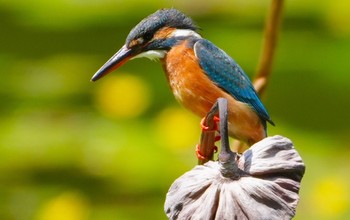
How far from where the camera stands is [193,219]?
69cm

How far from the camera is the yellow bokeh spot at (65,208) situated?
2.67 m

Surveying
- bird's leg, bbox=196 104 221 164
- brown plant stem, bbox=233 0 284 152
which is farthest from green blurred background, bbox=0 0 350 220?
bird's leg, bbox=196 104 221 164

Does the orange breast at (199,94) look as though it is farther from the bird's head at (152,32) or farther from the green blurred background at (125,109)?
the green blurred background at (125,109)

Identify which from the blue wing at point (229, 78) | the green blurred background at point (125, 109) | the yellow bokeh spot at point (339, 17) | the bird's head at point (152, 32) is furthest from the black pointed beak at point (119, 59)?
the yellow bokeh spot at point (339, 17)

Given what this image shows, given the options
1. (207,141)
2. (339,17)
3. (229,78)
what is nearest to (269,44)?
(229,78)

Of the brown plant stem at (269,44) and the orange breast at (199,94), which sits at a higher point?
the brown plant stem at (269,44)

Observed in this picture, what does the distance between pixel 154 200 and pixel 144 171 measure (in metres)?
0.15

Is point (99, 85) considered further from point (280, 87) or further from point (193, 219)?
point (193, 219)

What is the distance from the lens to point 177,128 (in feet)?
9.14

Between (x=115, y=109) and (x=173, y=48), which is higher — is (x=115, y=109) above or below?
below

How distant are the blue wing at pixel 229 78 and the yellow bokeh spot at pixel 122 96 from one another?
5.82 feet

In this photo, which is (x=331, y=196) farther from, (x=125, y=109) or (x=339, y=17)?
(x=339, y=17)

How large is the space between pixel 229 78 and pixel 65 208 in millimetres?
1745

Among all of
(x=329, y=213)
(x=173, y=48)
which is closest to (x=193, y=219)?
(x=173, y=48)
